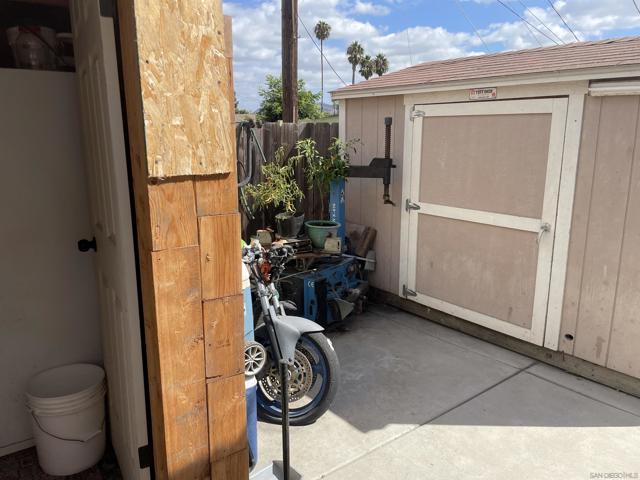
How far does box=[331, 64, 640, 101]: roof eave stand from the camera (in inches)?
109

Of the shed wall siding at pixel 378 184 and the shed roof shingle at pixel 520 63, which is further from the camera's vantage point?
the shed wall siding at pixel 378 184

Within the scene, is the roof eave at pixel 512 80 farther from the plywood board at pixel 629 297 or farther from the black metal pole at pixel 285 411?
the black metal pole at pixel 285 411

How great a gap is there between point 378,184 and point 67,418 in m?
3.16

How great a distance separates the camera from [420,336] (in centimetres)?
393

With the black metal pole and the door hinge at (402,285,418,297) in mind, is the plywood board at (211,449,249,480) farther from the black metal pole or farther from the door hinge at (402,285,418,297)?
the door hinge at (402,285,418,297)

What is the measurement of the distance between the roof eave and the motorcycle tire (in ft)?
7.08

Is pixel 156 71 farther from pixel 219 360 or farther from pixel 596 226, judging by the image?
pixel 596 226

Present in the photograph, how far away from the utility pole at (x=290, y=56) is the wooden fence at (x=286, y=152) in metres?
0.98

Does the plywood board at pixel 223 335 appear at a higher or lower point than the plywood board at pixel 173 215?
lower

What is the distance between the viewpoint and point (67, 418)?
7.09ft

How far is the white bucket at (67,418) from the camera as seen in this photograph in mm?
2138

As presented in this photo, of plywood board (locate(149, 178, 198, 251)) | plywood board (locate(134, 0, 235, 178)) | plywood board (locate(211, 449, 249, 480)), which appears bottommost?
plywood board (locate(211, 449, 249, 480))

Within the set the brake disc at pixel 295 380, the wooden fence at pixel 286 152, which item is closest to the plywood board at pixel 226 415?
the brake disc at pixel 295 380

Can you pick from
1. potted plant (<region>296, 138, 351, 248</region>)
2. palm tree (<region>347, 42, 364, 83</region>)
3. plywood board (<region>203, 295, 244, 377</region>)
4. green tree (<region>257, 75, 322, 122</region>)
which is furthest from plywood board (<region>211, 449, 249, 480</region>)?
palm tree (<region>347, 42, 364, 83</region>)
